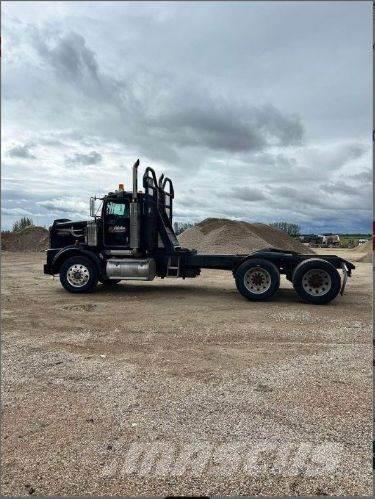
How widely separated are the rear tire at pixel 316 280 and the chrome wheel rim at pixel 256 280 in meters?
0.76

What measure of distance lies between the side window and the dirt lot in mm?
3942

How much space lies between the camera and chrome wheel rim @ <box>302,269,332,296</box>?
34.1 feet

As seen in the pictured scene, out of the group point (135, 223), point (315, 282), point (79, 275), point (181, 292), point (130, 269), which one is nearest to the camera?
point (315, 282)

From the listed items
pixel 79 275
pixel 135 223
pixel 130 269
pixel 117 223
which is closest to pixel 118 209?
pixel 117 223

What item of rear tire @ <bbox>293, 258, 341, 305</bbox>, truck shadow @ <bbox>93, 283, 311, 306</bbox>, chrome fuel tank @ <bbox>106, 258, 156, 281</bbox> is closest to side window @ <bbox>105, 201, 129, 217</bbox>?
chrome fuel tank @ <bbox>106, 258, 156, 281</bbox>

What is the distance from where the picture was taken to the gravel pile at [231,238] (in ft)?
87.7

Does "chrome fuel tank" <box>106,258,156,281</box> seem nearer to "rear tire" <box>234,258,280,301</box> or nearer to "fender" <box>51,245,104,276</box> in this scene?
"fender" <box>51,245,104,276</box>

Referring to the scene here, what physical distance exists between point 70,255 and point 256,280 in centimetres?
526

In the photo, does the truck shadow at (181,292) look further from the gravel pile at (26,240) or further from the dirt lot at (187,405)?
the gravel pile at (26,240)

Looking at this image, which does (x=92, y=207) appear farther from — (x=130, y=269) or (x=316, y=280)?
(x=316, y=280)

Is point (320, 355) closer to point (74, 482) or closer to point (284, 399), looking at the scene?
point (284, 399)

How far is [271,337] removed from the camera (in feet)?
23.7

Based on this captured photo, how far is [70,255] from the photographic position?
12180mm

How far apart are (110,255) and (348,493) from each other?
31.8 feet
